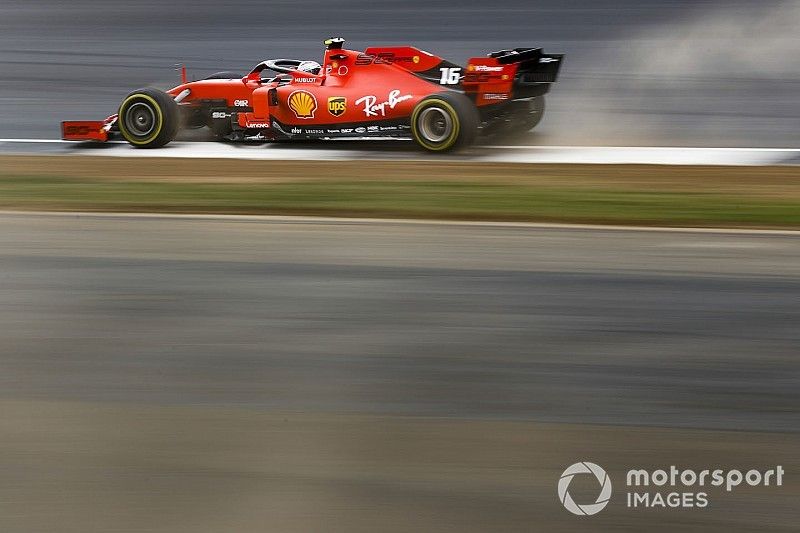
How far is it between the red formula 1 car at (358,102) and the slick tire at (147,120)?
12mm

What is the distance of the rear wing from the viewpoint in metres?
12.2

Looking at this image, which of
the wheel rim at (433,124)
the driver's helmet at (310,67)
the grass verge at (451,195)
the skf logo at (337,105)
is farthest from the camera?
the driver's helmet at (310,67)

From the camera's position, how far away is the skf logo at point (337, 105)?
1268 centimetres

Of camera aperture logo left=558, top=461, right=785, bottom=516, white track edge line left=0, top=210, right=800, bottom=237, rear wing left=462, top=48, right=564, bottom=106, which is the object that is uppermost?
rear wing left=462, top=48, right=564, bottom=106

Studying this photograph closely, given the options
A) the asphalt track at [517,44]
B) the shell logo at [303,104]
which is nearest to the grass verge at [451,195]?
the shell logo at [303,104]

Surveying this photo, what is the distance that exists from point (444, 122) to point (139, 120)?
3710 millimetres

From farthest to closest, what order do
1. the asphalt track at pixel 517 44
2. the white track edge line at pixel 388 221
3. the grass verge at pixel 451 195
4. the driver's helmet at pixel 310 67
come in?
1. the asphalt track at pixel 517 44
2. the driver's helmet at pixel 310 67
3. the grass verge at pixel 451 195
4. the white track edge line at pixel 388 221

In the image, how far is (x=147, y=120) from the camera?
1339 centimetres

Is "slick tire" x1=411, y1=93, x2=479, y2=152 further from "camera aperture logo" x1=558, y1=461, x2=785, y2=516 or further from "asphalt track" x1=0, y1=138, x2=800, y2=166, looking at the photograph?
"camera aperture logo" x1=558, y1=461, x2=785, y2=516

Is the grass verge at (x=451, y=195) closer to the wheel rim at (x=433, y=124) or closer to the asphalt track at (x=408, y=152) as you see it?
the asphalt track at (x=408, y=152)

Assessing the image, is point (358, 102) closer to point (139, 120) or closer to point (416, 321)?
point (139, 120)

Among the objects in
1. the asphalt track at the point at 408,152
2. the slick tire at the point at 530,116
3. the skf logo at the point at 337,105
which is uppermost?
the skf logo at the point at 337,105

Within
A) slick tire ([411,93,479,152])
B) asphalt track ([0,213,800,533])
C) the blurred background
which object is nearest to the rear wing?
slick tire ([411,93,479,152])

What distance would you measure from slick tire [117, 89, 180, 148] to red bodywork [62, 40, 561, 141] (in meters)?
0.23
